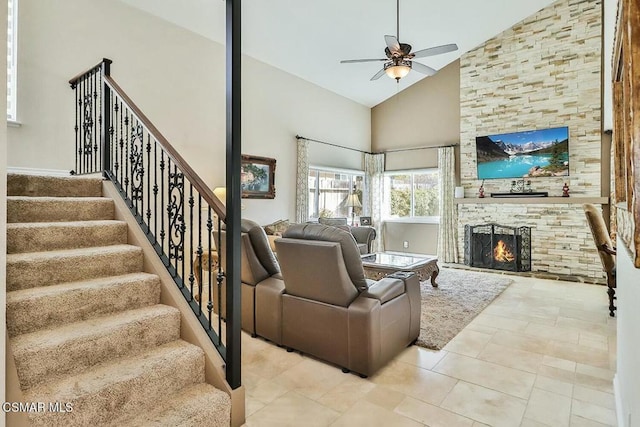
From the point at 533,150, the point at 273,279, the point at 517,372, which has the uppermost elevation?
the point at 533,150

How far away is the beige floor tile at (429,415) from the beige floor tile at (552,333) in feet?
6.12

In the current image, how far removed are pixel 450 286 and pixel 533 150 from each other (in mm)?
3223

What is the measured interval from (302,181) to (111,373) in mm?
5241

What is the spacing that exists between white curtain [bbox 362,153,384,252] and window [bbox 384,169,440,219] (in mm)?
204

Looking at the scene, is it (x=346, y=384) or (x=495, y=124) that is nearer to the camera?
(x=346, y=384)

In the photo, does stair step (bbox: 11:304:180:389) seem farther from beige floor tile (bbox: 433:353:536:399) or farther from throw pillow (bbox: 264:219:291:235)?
throw pillow (bbox: 264:219:291:235)

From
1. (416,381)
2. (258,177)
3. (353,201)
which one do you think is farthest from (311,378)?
(353,201)

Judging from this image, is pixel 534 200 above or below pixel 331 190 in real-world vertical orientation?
below

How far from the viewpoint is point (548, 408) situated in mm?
2250

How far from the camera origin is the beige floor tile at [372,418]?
6.83 ft

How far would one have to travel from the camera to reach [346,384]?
2.54 metres

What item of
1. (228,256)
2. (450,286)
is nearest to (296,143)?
(450,286)

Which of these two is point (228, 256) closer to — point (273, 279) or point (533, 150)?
point (273, 279)

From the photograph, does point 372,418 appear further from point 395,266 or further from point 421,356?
point 395,266
